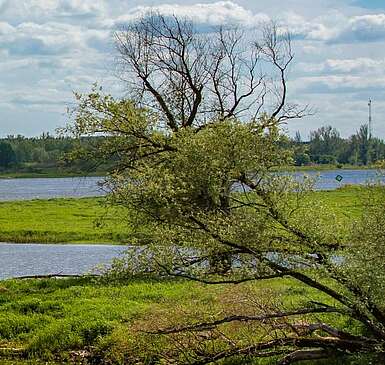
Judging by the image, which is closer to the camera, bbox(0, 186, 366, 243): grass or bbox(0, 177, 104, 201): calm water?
bbox(0, 186, 366, 243): grass

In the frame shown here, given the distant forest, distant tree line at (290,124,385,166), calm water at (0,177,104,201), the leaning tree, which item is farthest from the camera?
calm water at (0,177,104,201)

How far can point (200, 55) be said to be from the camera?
82.1 ft

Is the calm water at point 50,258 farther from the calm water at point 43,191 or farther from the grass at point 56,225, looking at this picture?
the calm water at point 43,191

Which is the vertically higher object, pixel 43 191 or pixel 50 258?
pixel 43 191

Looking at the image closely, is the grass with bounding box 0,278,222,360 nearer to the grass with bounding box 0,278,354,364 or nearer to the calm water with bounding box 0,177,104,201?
the grass with bounding box 0,278,354,364

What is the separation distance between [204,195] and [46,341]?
5142mm

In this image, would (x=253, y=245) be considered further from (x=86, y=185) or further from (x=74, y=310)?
(x=86, y=185)

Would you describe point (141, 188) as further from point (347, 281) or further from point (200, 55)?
point (200, 55)

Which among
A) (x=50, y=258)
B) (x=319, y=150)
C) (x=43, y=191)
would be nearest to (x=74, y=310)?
(x=50, y=258)

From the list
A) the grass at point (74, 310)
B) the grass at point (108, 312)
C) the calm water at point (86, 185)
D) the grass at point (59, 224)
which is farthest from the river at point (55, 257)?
the grass at point (108, 312)

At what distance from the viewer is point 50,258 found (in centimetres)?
2952

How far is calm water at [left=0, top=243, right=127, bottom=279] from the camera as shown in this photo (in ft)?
84.8

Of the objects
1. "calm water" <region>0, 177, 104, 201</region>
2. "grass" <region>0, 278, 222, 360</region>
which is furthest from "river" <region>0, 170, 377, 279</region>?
"grass" <region>0, 278, 222, 360</region>

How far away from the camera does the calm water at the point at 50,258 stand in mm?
25844
